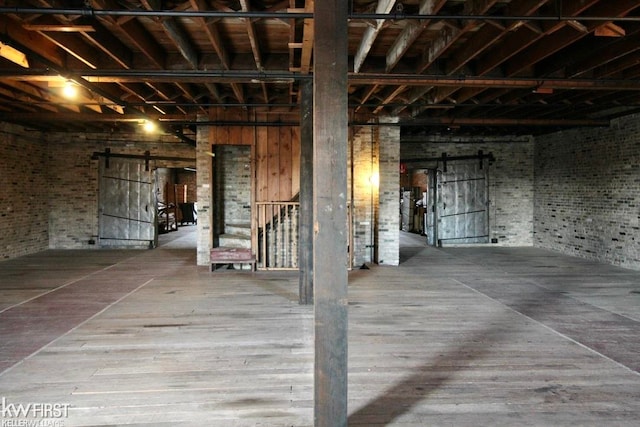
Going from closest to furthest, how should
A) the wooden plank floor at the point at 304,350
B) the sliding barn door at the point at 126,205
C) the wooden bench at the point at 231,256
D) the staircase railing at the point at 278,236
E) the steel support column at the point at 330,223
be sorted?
the steel support column at the point at 330,223
the wooden plank floor at the point at 304,350
the wooden bench at the point at 231,256
the staircase railing at the point at 278,236
the sliding barn door at the point at 126,205

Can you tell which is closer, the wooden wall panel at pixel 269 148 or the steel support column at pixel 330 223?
the steel support column at pixel 330 223

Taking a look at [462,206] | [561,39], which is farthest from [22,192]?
[462,206]

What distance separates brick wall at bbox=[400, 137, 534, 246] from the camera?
11.7 metres

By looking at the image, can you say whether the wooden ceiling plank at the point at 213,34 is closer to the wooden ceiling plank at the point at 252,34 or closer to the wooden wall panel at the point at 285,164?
the wooden ceiling plank at the point at 252,34

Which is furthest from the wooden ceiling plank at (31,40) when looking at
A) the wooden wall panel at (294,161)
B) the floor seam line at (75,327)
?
the wooden wall panel at (294,161)

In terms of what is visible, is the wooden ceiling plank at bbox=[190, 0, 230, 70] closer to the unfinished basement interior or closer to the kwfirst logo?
the unfinished basement interior

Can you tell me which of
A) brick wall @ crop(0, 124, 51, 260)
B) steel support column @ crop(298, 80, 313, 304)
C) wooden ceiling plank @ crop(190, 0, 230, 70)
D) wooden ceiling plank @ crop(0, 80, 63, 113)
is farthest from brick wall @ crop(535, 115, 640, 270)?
brick wall @ crop(0, 124, 51, 260)

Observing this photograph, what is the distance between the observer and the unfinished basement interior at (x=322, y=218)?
2979 mm

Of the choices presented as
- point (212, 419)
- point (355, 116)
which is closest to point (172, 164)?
point (355, 116)

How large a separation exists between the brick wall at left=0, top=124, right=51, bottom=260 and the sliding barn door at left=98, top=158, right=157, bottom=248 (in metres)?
1.38

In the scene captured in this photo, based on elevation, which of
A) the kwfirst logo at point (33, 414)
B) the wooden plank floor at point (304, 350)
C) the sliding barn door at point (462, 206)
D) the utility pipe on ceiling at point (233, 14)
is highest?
the utility pipe on ceiling at point (233, 14)

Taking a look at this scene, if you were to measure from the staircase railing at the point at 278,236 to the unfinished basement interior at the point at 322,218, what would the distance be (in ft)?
0.21

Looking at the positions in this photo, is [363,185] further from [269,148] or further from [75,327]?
[75,327]

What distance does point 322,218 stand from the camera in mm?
2508
